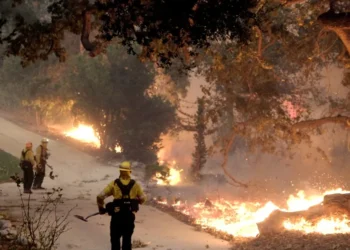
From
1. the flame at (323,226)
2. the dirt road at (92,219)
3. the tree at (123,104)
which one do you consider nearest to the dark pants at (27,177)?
the dirt road at (92,219)

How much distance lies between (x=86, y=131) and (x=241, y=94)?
63.5 feet

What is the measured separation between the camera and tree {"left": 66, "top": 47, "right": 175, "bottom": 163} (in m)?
26.8

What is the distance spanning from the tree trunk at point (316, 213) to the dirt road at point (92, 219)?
2078mm

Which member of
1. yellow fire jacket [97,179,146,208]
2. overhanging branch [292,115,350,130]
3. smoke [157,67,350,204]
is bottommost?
yellow fire jacket [97,179,146,208]

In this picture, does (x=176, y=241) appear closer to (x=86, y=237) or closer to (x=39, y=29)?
(x=86, y=237)

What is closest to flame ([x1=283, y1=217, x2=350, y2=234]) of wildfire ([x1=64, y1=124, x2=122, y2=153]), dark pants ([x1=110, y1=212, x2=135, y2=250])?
dark pants ([x1=110, y1=212, x2=135, y2=250])

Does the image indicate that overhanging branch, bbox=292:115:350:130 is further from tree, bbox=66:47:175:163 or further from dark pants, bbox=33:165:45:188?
tree, bbox=66:47:175:163

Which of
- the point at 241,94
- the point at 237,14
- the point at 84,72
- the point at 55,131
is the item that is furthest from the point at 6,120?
the point at 237,14

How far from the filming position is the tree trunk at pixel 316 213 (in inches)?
484

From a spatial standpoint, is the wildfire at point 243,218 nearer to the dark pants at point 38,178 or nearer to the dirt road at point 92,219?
the dirt road at point 92,219

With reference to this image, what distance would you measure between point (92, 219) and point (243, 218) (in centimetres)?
748

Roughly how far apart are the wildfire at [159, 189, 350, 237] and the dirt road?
71.9 inches

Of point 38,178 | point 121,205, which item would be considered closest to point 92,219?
point 121,205

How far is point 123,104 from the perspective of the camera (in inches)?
1062
